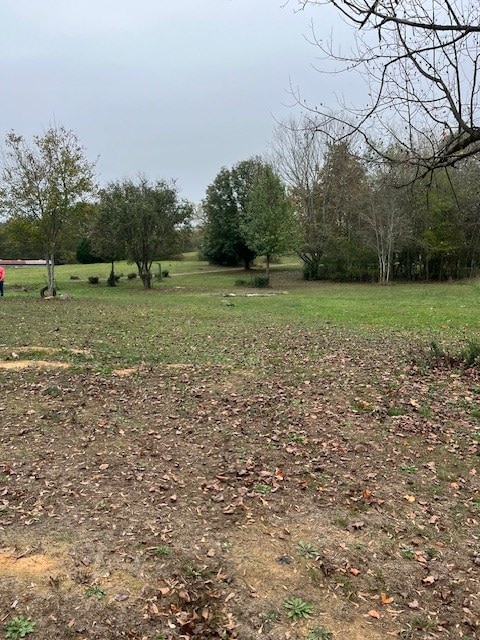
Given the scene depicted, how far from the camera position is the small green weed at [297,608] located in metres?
2.66

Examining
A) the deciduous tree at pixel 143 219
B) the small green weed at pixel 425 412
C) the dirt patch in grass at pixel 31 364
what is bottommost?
the small green weed at pixel 425 412

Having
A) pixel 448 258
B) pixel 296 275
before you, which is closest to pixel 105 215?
pixel 296 275

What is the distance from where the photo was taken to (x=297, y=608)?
107 inches

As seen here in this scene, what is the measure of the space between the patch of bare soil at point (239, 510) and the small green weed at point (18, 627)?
0.03 m

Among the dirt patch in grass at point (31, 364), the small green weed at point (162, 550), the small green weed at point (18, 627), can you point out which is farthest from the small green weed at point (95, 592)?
the dirt patch in grass at point (31, 364)

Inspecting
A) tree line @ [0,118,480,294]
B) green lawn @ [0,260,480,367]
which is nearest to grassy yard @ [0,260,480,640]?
green lawn @ [0,260,480,367]

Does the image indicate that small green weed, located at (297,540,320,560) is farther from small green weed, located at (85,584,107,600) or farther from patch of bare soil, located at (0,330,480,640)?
small green weed, located at (85,584,107,600)

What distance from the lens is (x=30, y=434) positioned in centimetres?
495

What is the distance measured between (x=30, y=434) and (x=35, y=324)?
736cm

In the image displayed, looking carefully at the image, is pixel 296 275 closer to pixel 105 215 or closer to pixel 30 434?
pixel 105 215

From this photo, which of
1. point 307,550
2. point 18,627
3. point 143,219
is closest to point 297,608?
point 307,550

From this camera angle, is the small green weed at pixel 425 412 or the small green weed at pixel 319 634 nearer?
the small green weed at pixel 319 634

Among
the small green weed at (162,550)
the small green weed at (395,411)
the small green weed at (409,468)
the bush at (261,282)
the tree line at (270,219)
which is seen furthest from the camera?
the bush at (261,282)

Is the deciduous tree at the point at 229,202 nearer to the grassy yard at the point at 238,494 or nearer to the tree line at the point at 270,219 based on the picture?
the tree line at the point at 270,219
